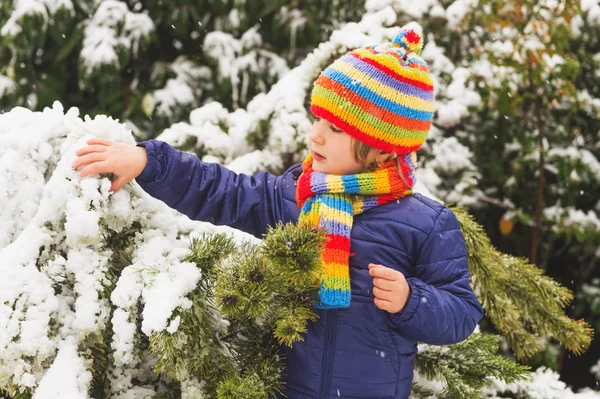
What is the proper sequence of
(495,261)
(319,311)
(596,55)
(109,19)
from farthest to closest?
(596,55)
(109,19)
(495,261)
(319,311)

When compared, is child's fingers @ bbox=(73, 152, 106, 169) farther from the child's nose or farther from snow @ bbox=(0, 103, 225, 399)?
the child's nose

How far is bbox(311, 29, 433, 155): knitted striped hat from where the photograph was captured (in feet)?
4.43

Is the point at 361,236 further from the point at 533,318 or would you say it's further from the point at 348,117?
the point at 533,318

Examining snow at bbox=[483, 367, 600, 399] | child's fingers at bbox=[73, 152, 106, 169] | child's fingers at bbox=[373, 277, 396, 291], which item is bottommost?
snow at bbox=[483, 367, 600, 399]

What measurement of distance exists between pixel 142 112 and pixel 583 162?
7.70 ft

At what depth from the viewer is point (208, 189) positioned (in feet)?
4.68

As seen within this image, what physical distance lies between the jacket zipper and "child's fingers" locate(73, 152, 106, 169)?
23.6 inches

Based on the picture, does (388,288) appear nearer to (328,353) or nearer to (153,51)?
(328,353)

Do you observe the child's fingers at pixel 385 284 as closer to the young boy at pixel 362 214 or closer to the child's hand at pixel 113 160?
the young boy at pixel 362 214

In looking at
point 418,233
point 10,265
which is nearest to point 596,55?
point 418,233

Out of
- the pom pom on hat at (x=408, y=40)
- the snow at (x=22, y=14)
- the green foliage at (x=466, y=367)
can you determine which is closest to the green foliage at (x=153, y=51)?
the snow at (x=22, y=14)

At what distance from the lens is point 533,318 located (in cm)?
174

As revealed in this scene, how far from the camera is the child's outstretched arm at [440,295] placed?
124 cm

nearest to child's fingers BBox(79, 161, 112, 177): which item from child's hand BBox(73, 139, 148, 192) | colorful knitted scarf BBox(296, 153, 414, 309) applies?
child's hand BBox(73, 139, 148, 192)
